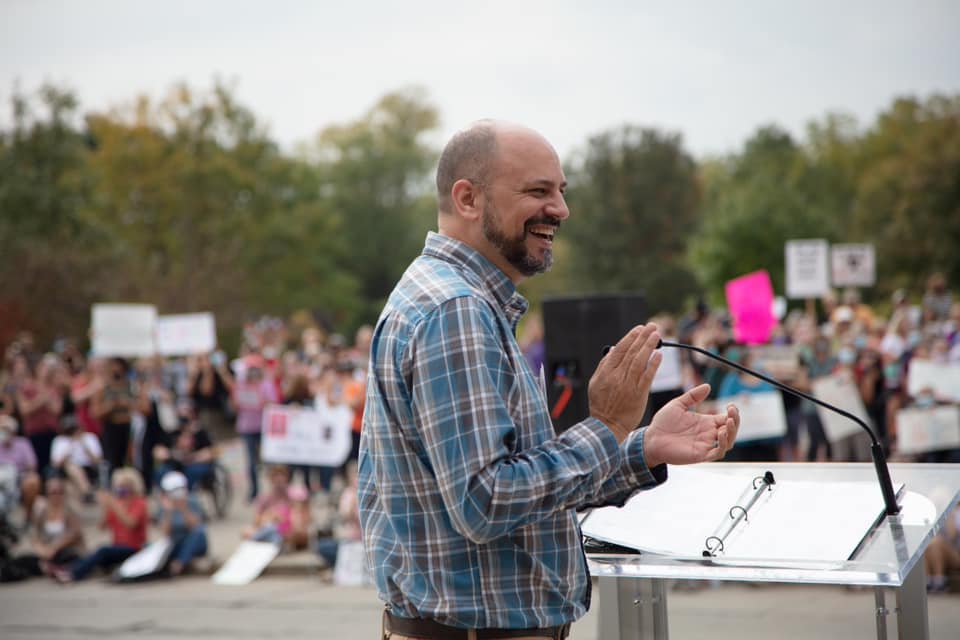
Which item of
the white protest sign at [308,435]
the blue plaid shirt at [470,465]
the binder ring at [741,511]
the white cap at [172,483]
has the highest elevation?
the blue plaid shirt at [470,465]

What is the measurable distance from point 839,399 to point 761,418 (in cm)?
88

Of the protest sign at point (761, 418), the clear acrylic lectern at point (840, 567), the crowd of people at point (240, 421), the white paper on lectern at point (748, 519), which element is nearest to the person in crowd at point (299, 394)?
the crowd of people at point (240, 421)

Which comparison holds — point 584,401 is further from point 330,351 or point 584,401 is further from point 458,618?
point 330,351

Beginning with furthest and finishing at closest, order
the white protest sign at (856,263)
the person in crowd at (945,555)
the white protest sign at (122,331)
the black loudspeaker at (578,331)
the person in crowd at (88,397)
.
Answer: the white protest sign at (856,263)
the white protest sign at (122,331)
the person in crowd at (88,397)
the person in crowd at (945,555)
the black loudspeaker at (578,331)

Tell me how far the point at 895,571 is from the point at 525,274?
0.87 meters

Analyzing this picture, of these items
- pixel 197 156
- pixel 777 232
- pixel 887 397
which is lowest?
pixel 887 397

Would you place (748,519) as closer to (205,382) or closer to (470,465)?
(470,465)

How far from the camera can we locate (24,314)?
24.9 m

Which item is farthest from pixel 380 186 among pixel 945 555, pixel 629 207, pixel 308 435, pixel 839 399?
pixel 945 555

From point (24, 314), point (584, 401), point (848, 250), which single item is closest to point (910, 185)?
point (848, 250)

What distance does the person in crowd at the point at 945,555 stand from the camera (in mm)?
8484

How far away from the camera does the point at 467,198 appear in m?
2.26

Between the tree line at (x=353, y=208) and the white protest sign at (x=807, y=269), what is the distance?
53.5ft

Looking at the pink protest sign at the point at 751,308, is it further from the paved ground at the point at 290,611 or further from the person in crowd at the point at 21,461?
the person in crowd at the point at 21,461
